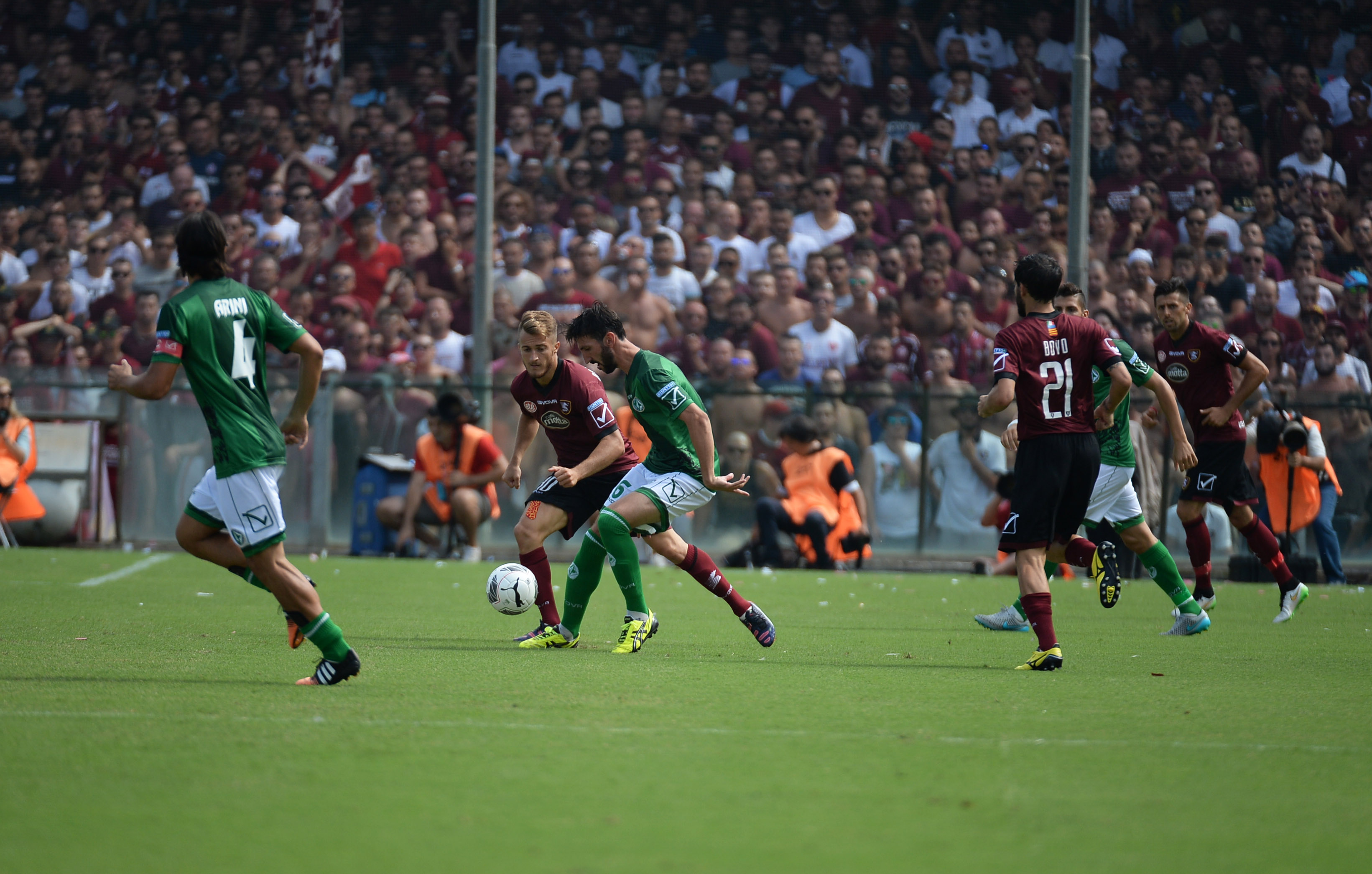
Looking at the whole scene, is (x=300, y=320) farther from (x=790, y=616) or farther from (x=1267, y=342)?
(x=1267, y=342)

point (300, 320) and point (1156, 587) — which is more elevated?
point (300, 320)

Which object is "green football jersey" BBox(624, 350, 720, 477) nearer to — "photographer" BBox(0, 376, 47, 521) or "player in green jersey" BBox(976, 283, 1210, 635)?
"player in green jersey" BBox(976, 283, 1210, 635)

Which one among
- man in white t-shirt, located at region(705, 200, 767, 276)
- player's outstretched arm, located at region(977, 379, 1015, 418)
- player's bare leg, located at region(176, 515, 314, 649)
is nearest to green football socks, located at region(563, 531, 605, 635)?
player's bare leg, located at region(176, 515, 314, 649)

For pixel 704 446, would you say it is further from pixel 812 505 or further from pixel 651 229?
pixel 651 229

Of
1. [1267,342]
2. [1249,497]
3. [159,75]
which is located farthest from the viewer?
[159,75]

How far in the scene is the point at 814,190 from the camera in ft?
58.6

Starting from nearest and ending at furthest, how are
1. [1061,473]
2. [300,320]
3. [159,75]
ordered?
[1061,473]
[300,320]
[159,75]

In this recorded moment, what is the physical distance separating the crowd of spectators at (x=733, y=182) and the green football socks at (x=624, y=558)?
7770mm

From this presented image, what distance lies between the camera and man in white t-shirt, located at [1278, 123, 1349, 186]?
1783cm

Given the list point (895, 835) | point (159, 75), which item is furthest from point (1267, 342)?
point (159, 75)

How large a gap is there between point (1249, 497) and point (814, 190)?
9.05 m

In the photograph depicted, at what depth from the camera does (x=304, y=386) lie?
5.97m

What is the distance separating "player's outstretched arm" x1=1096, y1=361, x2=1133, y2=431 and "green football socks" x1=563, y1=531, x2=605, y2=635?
266 cm

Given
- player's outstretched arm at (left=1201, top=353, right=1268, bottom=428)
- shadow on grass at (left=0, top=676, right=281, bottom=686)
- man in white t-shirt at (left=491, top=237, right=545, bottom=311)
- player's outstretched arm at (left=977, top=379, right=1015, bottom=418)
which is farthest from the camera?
man in white t-shirt at (left=491, top=237, right=545, bottom=311)
